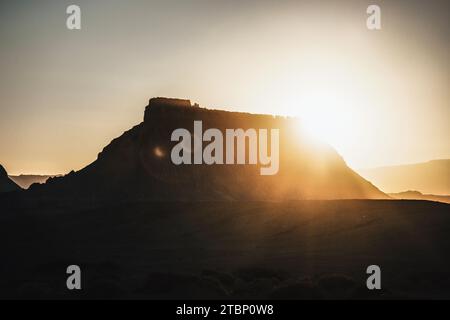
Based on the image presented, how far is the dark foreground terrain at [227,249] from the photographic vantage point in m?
40.3

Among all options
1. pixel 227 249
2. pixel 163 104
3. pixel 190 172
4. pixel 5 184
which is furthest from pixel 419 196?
pixel 227 249

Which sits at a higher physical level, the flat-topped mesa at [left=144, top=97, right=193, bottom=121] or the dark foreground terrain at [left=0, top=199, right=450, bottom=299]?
the flat-topped mesa at [left=144, top=97, right=193, bottom=121]

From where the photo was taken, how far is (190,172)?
9938 cm

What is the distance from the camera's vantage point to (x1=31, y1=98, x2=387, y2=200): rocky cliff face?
96.2 meters

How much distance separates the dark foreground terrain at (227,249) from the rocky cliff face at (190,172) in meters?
10.1

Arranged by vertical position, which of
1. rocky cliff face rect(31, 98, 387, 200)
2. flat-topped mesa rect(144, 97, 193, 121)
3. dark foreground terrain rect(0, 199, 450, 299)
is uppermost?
flat-topped mesa rect(144, 97, 193, 121)

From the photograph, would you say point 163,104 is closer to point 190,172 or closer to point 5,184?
point 190,172

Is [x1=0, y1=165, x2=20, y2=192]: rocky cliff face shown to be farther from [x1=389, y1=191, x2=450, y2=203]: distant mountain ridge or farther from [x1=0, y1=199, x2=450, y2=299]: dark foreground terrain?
[x1=389, y1=191, x2=450, y2=203]: distant mountain ridge

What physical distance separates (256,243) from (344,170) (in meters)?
61.0

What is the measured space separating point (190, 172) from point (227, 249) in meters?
39.2

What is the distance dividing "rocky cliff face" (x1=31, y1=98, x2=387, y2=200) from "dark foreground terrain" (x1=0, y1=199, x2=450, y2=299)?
10.1m

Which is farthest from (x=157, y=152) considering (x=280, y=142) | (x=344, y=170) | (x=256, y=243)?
(x=256, y=243)

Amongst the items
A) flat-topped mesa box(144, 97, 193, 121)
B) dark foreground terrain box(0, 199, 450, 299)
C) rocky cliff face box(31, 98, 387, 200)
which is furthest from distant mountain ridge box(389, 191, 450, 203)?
dark foreground terrain box(0, 199, 450, 299)
